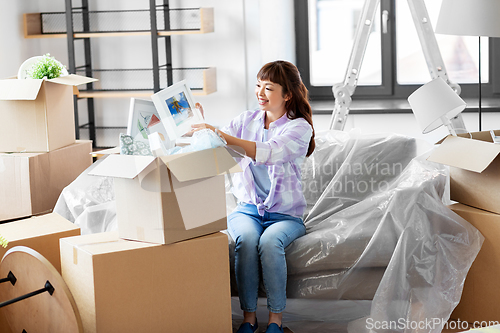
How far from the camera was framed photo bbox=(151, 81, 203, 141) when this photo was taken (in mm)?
1496

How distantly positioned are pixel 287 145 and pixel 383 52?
6.02 ft

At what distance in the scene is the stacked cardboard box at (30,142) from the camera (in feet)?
6.77

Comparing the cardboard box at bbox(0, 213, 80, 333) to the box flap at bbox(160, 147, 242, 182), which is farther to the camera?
the cardboard box at bbox(0, 213, 80, 333)

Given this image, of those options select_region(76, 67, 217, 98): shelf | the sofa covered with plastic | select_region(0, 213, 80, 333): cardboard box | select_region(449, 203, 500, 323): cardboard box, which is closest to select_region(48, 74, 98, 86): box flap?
the sofa covered with plastic

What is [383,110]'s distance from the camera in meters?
3.14

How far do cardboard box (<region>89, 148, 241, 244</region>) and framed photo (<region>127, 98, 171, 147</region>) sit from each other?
90 millimetres

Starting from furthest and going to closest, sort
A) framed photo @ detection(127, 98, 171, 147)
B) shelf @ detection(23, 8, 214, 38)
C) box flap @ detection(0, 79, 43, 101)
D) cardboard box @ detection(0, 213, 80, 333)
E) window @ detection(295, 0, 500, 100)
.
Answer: window @ detection(295, 0, 500, 100) → shelf @ detection(23, 8, 214, 38) → box flap @ detection(0, 79, 43, 101) → cardboard box @ detection(0, 213, 80, 333) → framed photo @ detection(127, 98, 171, 147)

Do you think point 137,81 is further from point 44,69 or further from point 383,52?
point 383,52

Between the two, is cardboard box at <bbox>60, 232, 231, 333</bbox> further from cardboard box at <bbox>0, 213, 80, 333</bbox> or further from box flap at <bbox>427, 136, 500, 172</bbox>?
box flap at <bbox>427, 136, 500, 172</bbox>

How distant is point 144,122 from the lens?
153 cm

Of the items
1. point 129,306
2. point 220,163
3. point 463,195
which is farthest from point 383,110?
point 129,306

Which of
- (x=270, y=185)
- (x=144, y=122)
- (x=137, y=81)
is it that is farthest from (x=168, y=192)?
(x=137, y=81)

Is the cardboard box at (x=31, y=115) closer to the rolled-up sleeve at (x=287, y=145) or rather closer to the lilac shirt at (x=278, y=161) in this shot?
the lilac shirt at (x=278, y=161)

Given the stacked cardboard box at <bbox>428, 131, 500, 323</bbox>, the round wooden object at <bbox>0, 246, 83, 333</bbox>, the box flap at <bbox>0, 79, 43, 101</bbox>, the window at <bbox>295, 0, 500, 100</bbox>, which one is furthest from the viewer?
the window at <bbox>295, 0, 500, 100</bbox>
